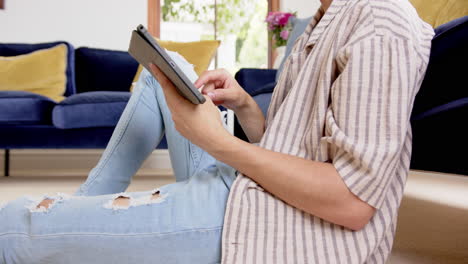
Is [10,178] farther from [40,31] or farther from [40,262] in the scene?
[40,262]

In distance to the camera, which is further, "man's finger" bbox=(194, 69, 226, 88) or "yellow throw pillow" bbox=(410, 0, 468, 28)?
"yellow throw pillow" bbox=(410, 0, 468, 28)

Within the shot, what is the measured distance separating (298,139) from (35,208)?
42cm

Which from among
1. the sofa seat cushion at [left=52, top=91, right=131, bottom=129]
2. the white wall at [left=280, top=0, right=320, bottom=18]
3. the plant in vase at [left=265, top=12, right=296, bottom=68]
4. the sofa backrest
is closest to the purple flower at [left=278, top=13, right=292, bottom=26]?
the plant in vase at [left=265, top=12, right=296, bottom=68]

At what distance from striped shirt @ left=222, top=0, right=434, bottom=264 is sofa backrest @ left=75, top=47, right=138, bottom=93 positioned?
2.81 m

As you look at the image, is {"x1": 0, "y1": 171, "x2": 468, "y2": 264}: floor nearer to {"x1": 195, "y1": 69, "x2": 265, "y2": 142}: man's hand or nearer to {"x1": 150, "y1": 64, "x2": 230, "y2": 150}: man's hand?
{"x1": 195, "y1": 69, "x2": 265, "y2": 142}: man's hand

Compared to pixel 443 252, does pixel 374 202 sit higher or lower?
higher

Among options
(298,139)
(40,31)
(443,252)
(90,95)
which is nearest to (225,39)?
(40,31)

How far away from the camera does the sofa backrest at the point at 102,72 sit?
11.0ft

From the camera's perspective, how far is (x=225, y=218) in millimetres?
664

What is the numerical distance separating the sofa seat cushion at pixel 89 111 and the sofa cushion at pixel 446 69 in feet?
5.98

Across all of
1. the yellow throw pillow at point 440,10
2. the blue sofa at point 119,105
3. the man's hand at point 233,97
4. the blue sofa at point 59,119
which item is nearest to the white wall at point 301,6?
the blue sofa at point 119,105

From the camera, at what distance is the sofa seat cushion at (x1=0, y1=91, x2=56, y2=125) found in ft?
8.37

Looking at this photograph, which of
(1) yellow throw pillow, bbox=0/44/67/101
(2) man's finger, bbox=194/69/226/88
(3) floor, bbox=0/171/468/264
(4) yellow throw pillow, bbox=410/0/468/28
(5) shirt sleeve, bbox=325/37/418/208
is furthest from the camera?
(1) yellow throw pillow, bbox=0/44/67/101

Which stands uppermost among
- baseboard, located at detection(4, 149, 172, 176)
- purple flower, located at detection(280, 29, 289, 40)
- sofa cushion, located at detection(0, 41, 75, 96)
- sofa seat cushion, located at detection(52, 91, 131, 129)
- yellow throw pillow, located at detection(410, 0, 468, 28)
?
yellow throw pillow, located at detection(410, 0, 468, 28)
